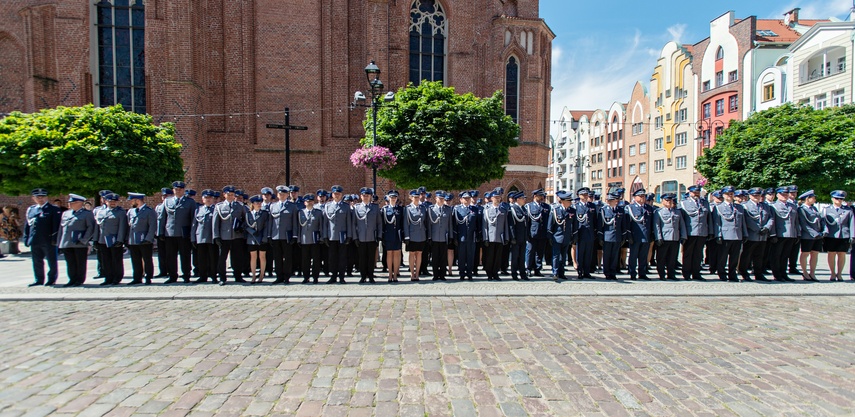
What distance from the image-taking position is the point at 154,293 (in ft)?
27.0

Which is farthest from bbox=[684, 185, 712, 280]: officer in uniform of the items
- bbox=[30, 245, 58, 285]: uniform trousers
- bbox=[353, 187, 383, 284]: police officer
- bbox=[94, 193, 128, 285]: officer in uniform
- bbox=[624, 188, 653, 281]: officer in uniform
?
bbox=[30, 245, 58, 285]: uniform trousers

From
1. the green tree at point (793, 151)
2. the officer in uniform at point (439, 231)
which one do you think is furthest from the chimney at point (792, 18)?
the officer in uniform at point (439, 231)

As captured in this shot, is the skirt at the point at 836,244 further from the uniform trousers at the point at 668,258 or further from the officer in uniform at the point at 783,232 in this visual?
the uniform trousers at the point at 668,258

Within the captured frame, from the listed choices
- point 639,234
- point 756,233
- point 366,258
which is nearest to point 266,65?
point 366,258

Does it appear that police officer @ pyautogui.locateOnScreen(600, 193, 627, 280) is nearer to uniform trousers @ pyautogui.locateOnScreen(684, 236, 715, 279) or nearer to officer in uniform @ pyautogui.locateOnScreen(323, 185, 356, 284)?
uniform trousers @ pyautogui.locateOnScreen(684, 236, 715, 279)

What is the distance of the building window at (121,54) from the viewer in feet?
74.5

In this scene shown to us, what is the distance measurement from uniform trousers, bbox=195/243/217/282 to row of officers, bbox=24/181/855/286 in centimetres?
2

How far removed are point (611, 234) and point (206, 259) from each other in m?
8.98

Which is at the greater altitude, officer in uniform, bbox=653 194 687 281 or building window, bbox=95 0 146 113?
building window, bbox=95 0 146 113

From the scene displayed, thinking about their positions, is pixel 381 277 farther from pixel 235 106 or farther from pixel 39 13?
pixel 39 13

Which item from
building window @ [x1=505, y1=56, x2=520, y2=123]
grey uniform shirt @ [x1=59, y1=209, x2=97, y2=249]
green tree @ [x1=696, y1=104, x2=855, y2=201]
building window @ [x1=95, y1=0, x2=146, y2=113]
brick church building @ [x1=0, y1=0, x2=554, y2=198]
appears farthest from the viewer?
building window @ [x1=505, y1=56, x2=520, y2=123]

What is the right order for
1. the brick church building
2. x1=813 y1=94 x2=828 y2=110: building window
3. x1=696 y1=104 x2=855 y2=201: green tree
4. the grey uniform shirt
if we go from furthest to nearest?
x1=813 y1=94 x2=828 y2=110: building window
the brick church building
x1=696 y1=104 x2=855 y2=201: green tree
the grey uniform shirt

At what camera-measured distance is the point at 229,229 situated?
927cm

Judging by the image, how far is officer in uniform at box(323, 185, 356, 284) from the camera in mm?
9414
